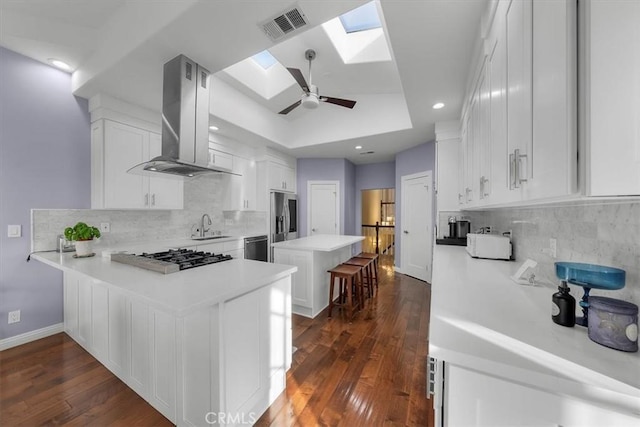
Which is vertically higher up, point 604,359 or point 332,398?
point 604,359

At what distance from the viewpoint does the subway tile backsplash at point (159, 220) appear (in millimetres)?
2537

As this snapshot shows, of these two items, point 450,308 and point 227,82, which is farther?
point 227,82

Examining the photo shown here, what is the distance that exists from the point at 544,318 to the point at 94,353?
3245mm

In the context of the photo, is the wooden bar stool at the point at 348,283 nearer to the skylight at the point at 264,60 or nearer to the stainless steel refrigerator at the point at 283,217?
the stainless steel refrigerator at the point at 283,217

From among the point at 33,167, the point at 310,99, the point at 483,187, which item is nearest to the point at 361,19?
the point at 310,99

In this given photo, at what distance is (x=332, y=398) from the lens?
173 centimetres

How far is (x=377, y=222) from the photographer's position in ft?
28.6

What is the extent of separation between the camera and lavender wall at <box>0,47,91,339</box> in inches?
90.8

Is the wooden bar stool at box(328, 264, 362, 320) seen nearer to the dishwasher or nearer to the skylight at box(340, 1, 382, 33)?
the dishwasher

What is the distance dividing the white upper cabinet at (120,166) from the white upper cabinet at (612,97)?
12.2 ft

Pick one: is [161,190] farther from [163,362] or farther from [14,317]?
[163,362]

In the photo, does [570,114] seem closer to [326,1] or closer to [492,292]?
[492,292]

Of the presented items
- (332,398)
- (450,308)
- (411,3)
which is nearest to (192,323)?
(332,398)

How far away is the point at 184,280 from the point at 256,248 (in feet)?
10.2
